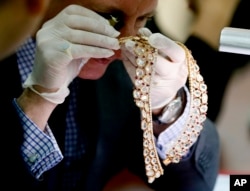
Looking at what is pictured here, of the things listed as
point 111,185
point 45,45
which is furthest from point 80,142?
point 45,45

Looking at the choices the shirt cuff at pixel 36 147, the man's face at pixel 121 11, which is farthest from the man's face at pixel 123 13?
the shirt cuff at pixel 36 147

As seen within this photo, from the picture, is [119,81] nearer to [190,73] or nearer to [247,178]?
[190,73]

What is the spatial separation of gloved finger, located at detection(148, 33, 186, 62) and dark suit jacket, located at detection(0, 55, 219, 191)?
0.08 meters

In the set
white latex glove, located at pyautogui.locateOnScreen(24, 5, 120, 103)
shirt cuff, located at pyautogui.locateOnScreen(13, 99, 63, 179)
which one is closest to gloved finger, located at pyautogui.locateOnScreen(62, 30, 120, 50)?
white latex glove, located at pyautogui.locateOnScreen(24, 5, 120, 103)

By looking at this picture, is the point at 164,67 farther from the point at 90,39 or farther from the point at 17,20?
the point at 17,20

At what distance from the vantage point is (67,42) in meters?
0.87

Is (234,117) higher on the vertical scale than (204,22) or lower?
lower

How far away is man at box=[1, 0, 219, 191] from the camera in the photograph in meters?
0.88

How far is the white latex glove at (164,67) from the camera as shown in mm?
893

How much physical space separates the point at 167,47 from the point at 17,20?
0.72 ft

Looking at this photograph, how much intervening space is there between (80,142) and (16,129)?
0.16 metres

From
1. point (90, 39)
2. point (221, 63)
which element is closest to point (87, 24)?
point (90, 39)

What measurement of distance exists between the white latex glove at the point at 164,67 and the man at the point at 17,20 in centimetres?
14

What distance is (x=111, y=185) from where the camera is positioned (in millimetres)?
1056
